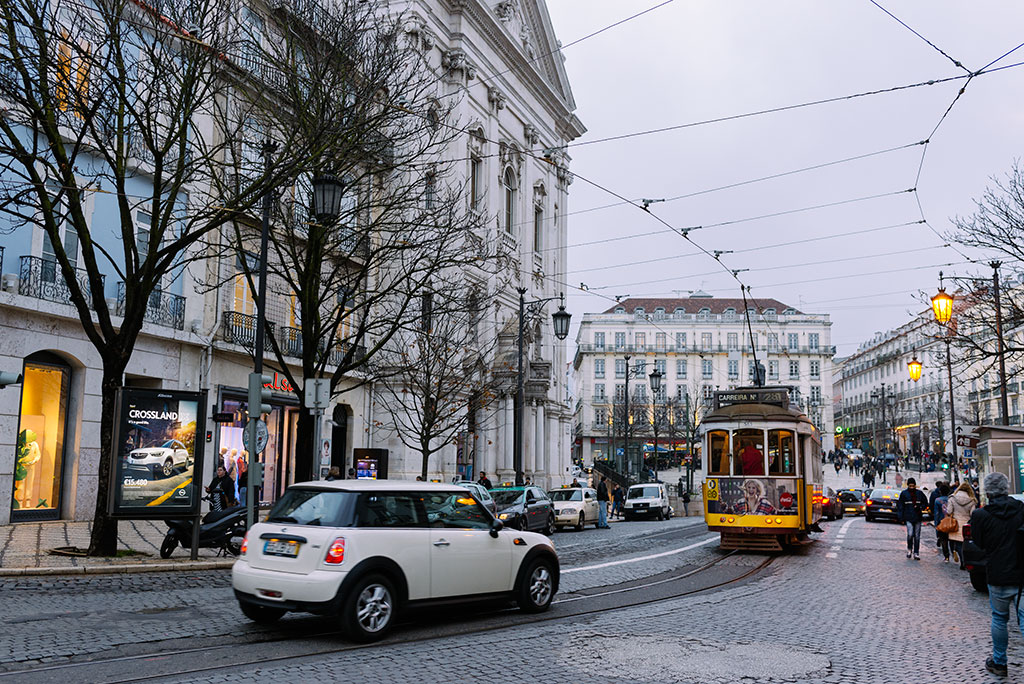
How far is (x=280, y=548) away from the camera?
866 cm

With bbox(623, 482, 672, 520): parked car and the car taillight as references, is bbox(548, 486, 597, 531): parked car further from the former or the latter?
the car taillight

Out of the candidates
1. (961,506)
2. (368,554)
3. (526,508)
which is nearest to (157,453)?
(368,554)

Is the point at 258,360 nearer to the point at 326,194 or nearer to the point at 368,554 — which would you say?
the point at 326,194

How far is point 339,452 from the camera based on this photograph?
111ft

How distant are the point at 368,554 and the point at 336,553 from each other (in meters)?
0.33

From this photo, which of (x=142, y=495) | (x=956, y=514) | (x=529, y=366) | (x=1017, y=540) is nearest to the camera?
(x=1017, y=540)

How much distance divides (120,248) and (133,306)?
916 centimetres

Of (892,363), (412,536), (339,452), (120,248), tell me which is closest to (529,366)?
(339,452)

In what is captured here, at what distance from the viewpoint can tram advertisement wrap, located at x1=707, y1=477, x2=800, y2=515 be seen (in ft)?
63.1

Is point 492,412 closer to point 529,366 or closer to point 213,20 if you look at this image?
point 529,366

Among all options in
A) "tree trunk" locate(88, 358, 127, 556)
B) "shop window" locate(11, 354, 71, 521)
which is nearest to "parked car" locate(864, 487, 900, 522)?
"shop window" locate(11, 354, 71, 521)

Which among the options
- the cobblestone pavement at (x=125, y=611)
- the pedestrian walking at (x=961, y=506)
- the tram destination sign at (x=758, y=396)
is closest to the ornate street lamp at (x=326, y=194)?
the cobblestone pavement at (x=125, y=611)

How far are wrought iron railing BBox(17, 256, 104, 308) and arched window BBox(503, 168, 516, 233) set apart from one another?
27.7m

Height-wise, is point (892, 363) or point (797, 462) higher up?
point (892, 363)
